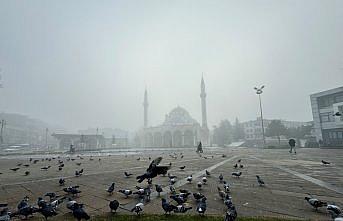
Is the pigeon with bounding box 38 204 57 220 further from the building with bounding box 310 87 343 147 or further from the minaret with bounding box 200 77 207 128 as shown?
the minaret with bounding box 200 77 207 128

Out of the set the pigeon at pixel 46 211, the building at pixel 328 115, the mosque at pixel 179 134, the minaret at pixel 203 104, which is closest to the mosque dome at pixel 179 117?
the mosque at pixel 179 134

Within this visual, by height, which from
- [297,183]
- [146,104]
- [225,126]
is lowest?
[297,183]

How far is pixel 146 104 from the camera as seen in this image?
118 m

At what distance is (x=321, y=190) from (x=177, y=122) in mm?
109352

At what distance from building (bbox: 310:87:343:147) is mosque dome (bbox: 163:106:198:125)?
69532 millimetres

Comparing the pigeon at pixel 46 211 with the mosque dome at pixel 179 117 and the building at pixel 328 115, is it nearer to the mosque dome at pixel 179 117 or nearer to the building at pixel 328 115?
the building at pixel 328 115

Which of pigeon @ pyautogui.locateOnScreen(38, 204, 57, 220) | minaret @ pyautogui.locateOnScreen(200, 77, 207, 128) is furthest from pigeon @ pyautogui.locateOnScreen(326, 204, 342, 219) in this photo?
minaret @ pyautogui.locateOnScreen(200, 77, 207, 128)

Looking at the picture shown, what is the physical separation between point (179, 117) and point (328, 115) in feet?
255

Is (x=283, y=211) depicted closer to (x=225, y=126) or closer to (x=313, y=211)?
(x=313, y=211)

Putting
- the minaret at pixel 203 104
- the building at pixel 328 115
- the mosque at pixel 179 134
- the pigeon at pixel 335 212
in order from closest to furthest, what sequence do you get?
the pigeon at pixel 335 212 → the building at pixel 328 115 → the mosque at pixel 179 134 → the minaret at pixel 203 104

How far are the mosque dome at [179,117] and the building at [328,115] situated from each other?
228 feet

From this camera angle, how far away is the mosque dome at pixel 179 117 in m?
117

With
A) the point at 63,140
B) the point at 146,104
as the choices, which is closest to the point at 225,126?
the point at 146,104

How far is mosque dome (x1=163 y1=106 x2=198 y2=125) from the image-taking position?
117 m
